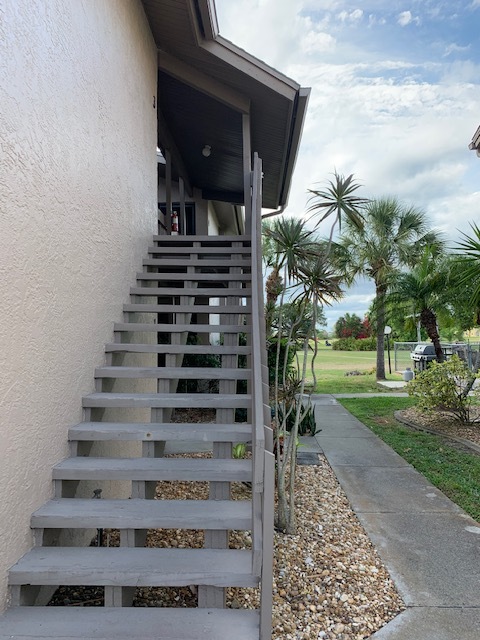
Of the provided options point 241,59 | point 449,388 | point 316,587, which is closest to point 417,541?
point 316,587

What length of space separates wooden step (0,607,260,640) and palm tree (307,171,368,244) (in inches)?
127

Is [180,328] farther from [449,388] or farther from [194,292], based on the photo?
[449,388]

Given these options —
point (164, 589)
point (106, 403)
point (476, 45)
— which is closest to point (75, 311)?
point (106, 403)

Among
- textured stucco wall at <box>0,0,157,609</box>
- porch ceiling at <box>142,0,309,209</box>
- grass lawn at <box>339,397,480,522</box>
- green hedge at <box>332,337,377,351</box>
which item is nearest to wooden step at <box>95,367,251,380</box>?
textured stucco wall at <box>0,0,157,609</box>

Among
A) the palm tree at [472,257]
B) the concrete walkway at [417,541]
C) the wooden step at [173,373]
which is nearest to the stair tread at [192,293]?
the wooden step at [173,373]

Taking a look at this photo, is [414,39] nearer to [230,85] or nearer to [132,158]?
[230,85]

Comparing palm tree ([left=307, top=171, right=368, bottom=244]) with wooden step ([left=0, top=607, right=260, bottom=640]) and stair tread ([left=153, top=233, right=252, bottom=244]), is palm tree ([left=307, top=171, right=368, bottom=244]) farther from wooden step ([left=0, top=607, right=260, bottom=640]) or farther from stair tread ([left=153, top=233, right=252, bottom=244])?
wooden step ([left=0, top=607, right=260, bottom=640])

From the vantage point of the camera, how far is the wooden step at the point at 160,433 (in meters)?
2.81

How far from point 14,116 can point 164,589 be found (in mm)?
3026

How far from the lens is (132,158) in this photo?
4426mm

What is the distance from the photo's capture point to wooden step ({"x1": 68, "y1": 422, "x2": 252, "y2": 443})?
2.81 m

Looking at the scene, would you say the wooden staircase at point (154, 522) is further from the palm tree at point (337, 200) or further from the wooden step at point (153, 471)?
the palm tree at point (337, 200)

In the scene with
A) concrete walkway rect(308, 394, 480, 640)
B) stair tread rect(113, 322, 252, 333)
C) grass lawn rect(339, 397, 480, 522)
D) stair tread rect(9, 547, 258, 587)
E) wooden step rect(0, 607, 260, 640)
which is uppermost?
stair tread rect(113, 322, 252, 333)

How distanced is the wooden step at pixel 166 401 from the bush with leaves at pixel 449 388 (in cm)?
561
